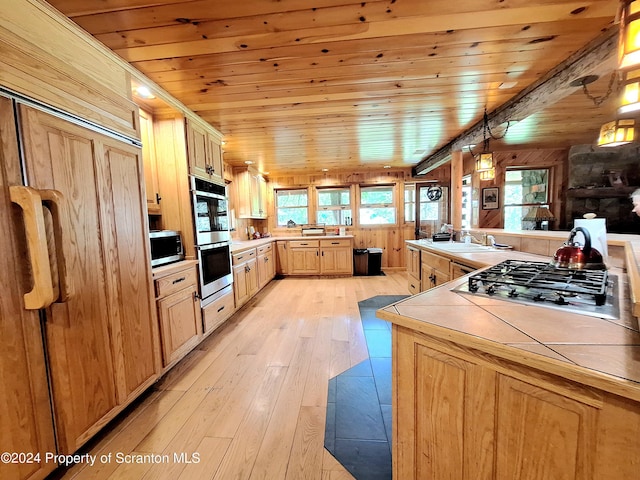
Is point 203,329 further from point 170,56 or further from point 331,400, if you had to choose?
point 170,56

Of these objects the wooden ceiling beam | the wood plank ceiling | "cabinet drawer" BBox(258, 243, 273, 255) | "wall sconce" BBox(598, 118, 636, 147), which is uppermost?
the wood plank ceiling

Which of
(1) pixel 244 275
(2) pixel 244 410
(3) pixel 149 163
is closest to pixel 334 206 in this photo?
(1) pixel 244 275

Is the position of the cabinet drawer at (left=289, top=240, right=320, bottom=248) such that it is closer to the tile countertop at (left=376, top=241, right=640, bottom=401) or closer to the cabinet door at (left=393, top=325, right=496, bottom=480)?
the tile countertop at (left=376, top=241, right=640, bottom=401)

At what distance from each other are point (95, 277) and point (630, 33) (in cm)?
267

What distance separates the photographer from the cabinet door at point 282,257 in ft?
17.2

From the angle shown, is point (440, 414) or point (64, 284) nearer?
point (440, 414)

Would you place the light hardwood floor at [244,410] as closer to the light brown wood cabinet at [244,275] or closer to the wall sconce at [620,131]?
the light brown wood cabinet at [244,275]

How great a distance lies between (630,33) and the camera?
0.98 metres

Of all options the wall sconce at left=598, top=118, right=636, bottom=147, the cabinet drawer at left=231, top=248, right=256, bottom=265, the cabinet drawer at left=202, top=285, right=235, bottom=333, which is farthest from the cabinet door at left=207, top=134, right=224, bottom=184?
the wall sconce at left=598, top=118, right=636, bottom=147

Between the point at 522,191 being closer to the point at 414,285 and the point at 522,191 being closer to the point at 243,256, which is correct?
the point at 414,285

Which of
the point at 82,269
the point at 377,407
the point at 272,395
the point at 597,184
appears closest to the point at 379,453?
the point at 377,407

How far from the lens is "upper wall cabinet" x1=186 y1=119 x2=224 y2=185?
2332 millimetres

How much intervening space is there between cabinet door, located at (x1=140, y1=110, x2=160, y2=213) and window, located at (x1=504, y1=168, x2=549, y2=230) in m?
5.46

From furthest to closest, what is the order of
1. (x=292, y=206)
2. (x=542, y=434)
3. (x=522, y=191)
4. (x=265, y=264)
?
(x=292, y=206) < (x=522, y=191) < (x=265, y=264) < (x=542, y=434)
